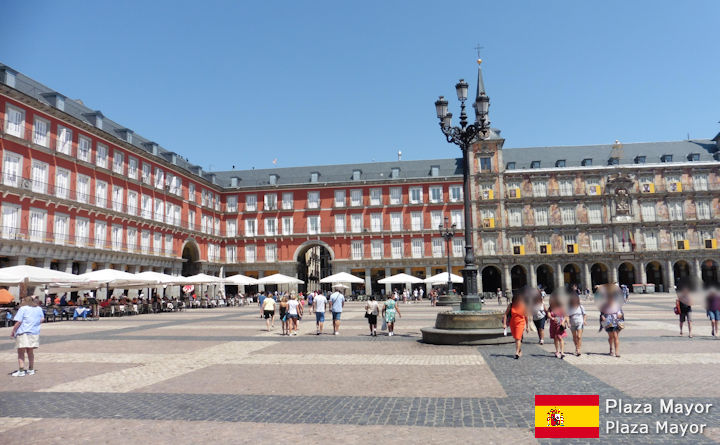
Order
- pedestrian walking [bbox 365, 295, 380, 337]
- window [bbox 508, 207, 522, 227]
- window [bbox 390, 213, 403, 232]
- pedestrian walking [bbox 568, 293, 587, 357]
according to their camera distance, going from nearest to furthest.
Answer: pedestrian walking [bbox 568, 293, 587, 357] < pedestrian walking [bbox 365, 295, 380, 337] < window [bbox 390, 213, 403, 232] < window [bbox 508, 207, 522, 227]

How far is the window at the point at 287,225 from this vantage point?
50.5 meters

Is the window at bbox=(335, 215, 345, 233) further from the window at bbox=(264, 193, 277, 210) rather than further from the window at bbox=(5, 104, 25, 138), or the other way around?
the window at bbox=(5, 104, 25, 138)

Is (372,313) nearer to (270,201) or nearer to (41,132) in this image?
(41,132)

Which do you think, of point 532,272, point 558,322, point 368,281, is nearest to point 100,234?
point 368,281

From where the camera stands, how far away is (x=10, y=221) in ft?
84.8

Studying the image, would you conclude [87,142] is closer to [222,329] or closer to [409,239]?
[222,329]

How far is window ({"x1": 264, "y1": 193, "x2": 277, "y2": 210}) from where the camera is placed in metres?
51.0

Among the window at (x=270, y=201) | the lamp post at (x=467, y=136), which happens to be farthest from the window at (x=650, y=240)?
the lamp post at (x=467, y=136)

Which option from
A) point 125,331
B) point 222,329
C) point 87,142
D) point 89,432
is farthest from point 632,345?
point 87,142

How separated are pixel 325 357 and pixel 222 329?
27.1 ft

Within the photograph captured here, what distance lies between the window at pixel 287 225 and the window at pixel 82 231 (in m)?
21.4

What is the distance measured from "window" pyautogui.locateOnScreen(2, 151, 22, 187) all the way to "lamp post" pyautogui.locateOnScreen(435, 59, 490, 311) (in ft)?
79.2

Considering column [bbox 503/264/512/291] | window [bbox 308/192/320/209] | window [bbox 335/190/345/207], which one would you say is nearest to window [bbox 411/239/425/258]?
window [bbox 335/190/345/207]

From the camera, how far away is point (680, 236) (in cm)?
4866
